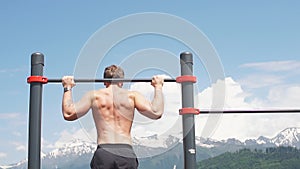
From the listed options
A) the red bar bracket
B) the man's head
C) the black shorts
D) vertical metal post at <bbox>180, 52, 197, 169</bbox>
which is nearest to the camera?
the black shorts

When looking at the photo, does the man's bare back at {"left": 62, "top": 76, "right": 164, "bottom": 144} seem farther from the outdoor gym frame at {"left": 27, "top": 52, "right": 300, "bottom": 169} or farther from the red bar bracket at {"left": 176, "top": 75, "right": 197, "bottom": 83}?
the red bar bracket at {"left": 176, "top": 75, "right": 197, "bottom": 83}

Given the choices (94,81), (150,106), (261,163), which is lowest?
(261,163)

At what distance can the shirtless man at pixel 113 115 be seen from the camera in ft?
15.4

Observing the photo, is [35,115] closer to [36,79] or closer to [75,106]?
[36,79]

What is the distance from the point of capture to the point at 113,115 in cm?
471

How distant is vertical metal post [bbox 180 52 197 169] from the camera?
504 centimetres

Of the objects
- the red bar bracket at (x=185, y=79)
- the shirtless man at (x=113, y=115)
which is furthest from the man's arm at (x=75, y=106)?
the red bar bracket at (x=185, y=79)

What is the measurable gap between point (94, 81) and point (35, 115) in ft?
2.22

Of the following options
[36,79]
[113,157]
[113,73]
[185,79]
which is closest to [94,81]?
[113,73]

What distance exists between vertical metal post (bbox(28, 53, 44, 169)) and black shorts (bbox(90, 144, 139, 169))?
62cm

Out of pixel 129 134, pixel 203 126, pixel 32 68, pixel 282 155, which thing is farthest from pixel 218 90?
pixel 282 155

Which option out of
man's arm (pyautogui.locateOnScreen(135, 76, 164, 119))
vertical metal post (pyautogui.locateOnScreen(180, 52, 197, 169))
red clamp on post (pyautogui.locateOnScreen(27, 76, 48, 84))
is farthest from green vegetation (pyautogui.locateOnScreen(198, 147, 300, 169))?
red clamp on post (pyautogui.locateOnScreen(27, 76, 48, 84))

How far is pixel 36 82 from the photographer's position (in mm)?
5055

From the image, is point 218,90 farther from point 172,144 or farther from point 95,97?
point 95,97
